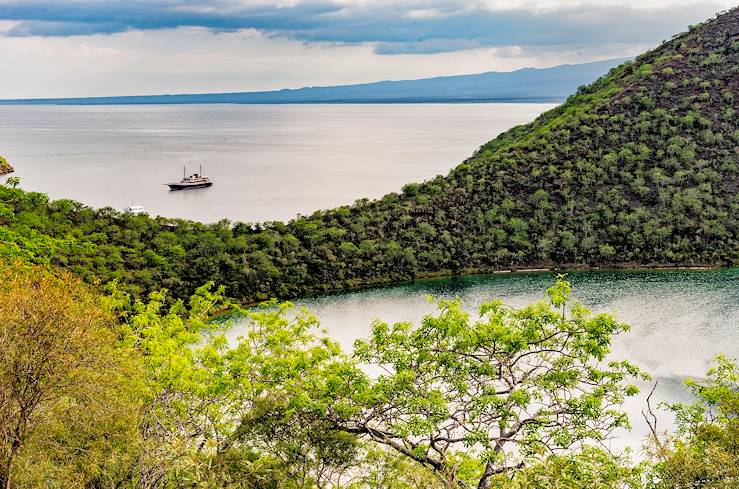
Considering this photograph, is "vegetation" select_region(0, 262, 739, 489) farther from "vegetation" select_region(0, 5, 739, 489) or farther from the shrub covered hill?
the shrub covered hill

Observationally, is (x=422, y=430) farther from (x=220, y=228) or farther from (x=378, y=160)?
(x=378, y=160)

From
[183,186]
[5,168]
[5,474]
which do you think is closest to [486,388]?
[5,474]

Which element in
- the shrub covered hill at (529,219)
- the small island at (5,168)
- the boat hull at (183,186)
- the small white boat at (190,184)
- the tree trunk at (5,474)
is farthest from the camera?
the small island at (5,168)

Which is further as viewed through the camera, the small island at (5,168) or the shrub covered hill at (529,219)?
the small island at (5,168)

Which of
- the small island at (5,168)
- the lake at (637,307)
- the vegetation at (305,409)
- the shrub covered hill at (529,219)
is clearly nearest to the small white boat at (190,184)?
the small island at (5,168)

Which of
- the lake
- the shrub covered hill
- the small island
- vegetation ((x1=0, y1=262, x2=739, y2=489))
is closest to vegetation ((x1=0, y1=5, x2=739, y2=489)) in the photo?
vegetation ((x1=0, y1=262, x2=739, y2=489))

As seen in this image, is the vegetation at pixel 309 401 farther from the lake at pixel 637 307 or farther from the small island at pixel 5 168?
the small island at pixel 5 168
